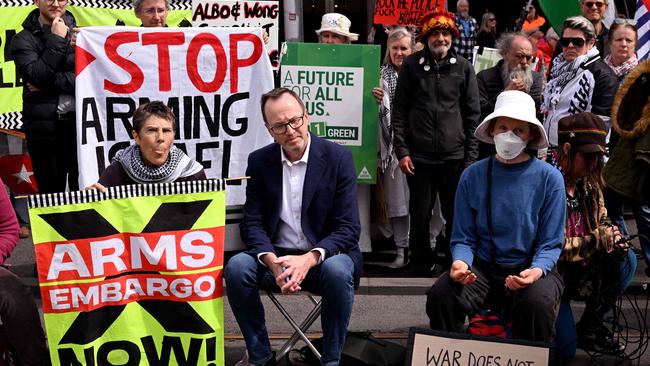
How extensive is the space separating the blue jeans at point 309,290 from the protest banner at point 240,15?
308 centimetres

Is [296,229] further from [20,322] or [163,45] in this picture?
[163,45]

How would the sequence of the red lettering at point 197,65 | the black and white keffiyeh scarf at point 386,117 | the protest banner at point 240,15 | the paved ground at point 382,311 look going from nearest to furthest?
the paved ground at point 382,311
the red lettering at point 197,65
the black and white keffiyeh scarf at point 386,117
the protest banner at point 240,15

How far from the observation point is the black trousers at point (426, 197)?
7117 mm

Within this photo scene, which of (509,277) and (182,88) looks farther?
(182,88)

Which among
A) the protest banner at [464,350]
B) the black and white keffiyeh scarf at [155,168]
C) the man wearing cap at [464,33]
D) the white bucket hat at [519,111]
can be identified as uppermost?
the man wearing cap at [464,33]

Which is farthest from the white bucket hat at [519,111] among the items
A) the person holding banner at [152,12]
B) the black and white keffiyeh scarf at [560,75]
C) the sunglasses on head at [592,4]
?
the sunglasses on head at [592,4]

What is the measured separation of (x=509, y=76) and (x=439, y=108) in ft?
2.78

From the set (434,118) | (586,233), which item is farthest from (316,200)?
(434,118)

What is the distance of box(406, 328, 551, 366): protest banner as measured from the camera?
456 cm

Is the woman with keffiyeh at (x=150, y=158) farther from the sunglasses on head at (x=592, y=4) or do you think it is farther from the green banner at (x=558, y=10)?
the green banner at (x=558, y=10)

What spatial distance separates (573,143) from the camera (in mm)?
5426

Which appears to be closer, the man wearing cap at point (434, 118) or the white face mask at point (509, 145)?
the white face mask at point (509, 145)

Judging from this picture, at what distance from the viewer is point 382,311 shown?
656 cm

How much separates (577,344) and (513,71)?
2.51 meters
